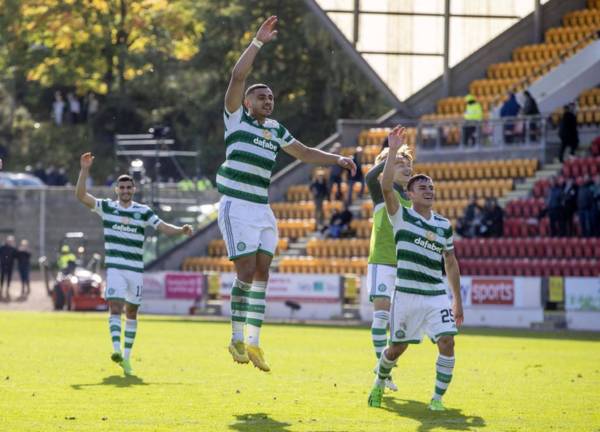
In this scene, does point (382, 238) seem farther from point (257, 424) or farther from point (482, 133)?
point (482, 133)

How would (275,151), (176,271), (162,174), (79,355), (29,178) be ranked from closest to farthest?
(275,151) < (79,355) < (176,271) < (162,174) < (29,178)

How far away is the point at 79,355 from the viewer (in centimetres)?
1998

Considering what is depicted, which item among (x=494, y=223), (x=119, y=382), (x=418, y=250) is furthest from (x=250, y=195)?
(x=494, y=223)

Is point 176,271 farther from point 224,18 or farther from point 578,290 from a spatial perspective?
point 224,18

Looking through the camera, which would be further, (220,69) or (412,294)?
(220,69)

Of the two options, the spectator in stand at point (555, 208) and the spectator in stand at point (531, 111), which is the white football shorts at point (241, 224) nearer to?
the spectator in stand at point (555, 208)

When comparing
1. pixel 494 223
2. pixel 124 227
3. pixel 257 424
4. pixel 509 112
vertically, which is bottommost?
pixel 257 424

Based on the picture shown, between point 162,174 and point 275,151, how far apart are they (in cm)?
3659

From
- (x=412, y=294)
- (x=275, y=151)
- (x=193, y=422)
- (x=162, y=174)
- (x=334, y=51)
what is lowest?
(x=193, y=422)

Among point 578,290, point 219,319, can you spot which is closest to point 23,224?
point 219,319

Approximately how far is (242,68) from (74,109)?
51347mm

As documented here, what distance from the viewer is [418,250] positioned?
1260cm

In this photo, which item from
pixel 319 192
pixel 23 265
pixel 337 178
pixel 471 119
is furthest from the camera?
pixel 23 265

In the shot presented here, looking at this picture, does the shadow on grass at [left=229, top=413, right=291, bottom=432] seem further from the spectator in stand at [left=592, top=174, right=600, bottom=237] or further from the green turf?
the spectator in stand at [left=592, top=174, right=600, bottom=237]
